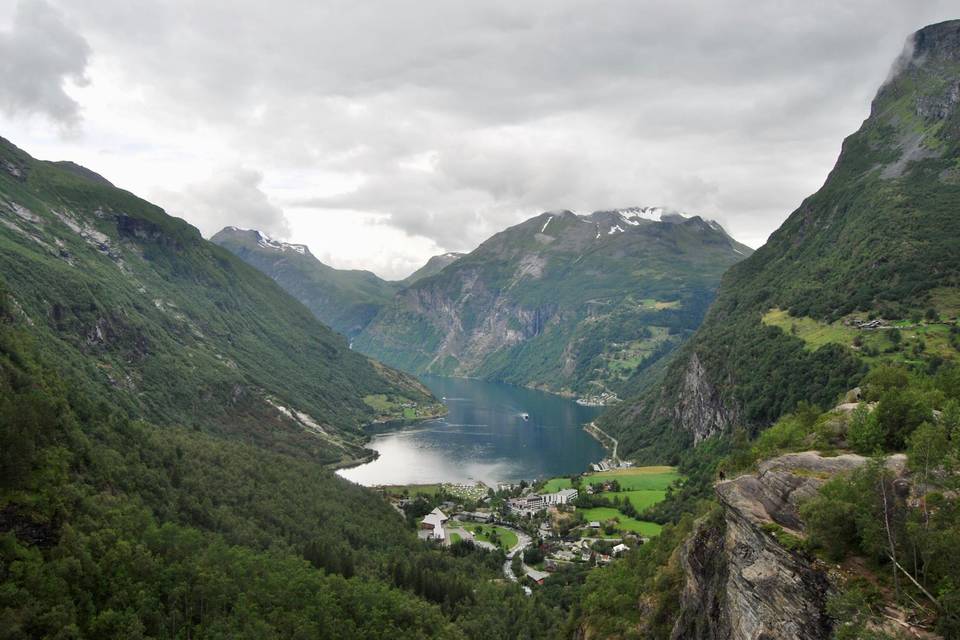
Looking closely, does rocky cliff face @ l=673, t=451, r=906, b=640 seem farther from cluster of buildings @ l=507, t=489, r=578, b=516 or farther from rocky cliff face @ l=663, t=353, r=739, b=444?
rocky cliff face @ l=663, t=353, r=739, b=444

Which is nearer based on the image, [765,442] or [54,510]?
[765,442]

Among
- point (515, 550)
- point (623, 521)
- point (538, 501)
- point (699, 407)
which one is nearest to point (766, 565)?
point (515, 550)

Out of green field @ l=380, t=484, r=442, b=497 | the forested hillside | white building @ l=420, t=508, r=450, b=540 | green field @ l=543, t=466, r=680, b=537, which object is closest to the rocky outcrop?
green field @ l=543, t=466, r=680, b=537

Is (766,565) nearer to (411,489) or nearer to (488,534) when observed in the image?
(488,534)

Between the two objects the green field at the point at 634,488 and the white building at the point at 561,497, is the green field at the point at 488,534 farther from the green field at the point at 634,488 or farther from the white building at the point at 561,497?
the white building at the point at 561,497

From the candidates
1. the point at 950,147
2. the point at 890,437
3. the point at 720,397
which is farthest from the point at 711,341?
the point at 890,437

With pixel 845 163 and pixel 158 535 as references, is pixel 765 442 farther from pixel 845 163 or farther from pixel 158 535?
pixel 845 163
